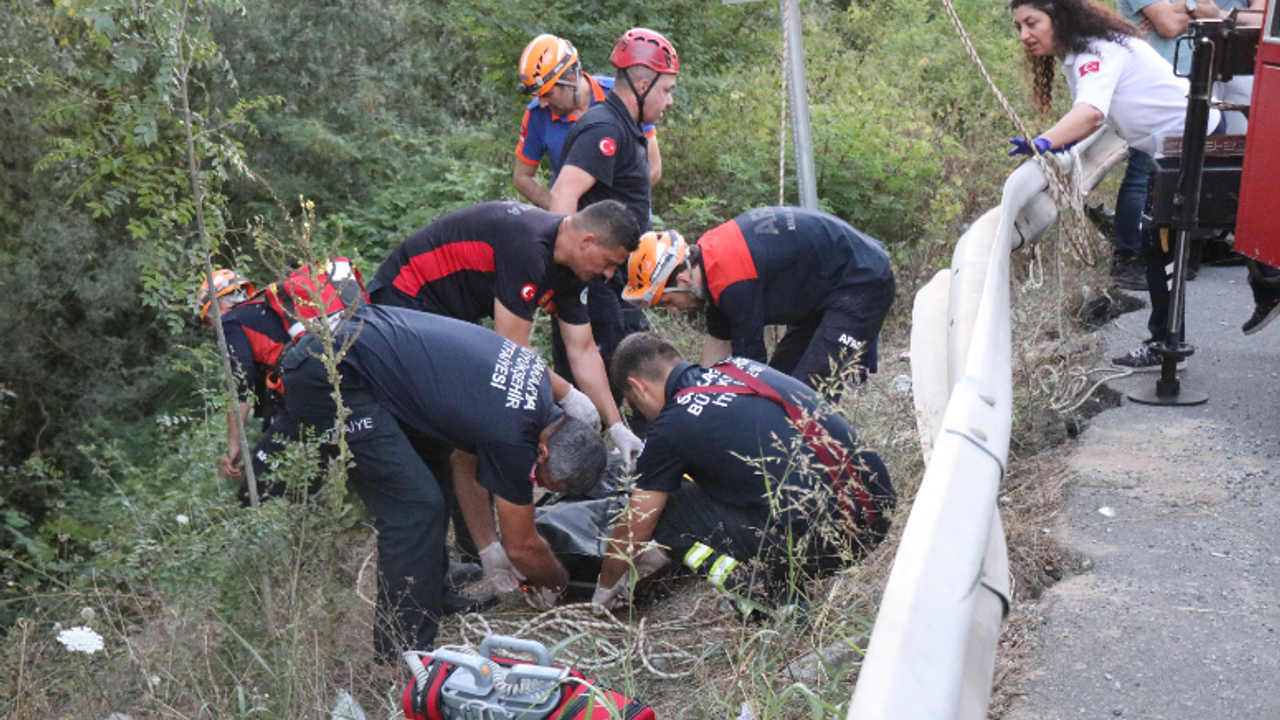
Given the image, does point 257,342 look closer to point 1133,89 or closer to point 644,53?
point 644,53

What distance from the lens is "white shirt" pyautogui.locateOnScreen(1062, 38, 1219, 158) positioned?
461cm

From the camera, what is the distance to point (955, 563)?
62.7 inches

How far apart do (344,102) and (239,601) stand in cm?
811

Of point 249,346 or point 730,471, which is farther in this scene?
point 249,346

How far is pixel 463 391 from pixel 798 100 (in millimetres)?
2753

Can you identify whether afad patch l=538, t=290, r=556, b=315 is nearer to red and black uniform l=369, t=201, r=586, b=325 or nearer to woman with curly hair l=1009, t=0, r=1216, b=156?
red and black uniform l=369, t=201, r=586, b=325

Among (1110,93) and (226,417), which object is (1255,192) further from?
(226,417)

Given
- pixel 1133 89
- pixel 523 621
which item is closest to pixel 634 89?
pixel 1133 89

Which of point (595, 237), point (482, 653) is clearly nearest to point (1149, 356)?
point (595, 237)

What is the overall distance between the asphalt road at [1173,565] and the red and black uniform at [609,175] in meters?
2.35

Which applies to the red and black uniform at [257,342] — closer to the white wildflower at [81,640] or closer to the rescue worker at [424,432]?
the rescue worker at [424,432]

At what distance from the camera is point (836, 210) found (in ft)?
27.8

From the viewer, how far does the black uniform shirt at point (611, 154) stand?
544cm

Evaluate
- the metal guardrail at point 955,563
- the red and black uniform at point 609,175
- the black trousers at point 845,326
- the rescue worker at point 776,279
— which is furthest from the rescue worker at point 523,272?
the metal guardrail at point 955,563
